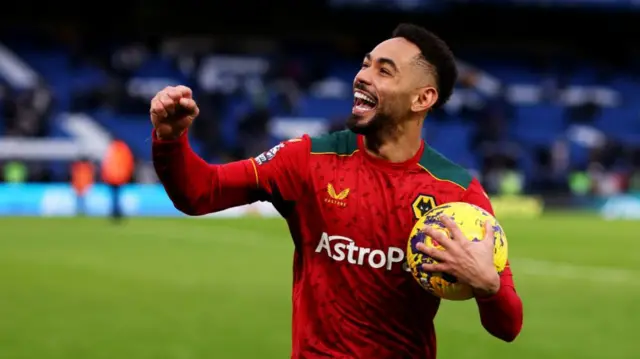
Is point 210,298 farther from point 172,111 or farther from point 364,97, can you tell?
point 172,111

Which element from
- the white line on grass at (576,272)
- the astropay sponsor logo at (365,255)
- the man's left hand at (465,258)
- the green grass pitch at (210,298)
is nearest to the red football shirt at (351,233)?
the astropay sponsor logo at (365,255)

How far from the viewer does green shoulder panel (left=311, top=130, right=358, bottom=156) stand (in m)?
4.58

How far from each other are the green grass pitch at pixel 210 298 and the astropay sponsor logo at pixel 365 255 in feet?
13.6

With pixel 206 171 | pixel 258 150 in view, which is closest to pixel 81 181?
pixel 258 150

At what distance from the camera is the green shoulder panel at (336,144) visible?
4578 mm

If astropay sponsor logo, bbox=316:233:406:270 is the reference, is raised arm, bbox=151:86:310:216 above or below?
above

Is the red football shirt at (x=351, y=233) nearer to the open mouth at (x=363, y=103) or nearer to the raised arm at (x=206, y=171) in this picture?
the raised arm at (x=206, y=171)

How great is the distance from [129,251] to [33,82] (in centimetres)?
1786

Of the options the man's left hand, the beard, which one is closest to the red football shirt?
the beard

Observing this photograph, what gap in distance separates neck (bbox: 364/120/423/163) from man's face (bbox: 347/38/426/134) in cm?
6

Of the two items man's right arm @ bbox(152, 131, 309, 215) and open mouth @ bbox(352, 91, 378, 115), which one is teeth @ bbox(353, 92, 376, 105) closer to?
open mouth @ bbox(352, 91, 378, 115)

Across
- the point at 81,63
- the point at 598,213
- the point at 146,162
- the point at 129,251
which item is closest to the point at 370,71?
the point at 129,251

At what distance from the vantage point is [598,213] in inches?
1304

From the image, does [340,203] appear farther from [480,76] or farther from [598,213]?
[480,76]
